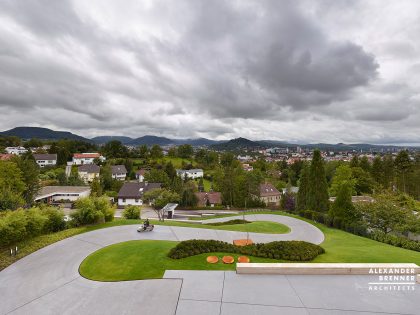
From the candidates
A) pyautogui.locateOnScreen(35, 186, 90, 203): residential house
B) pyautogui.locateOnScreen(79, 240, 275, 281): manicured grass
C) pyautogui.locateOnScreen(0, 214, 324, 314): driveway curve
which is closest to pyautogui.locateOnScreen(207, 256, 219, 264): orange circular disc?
pyautogui.locateOnScreen(79, 240, 275, 281): manicured grass

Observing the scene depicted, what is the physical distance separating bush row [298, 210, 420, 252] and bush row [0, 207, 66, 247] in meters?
27.4

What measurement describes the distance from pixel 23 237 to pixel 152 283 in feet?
41.0

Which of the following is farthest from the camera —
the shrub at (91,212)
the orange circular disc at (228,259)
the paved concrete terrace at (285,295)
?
the shrub at (91,212)

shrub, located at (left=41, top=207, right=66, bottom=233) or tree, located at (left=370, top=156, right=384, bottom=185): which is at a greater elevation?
tree, located at (left=370, top=156, right=384, bottom=185)

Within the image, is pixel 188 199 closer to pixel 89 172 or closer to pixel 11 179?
pixel 11 179

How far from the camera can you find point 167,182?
57125 millimetres

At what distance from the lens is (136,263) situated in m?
13.0

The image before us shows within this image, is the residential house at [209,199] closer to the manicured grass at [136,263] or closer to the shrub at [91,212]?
the shrub at [91,212]

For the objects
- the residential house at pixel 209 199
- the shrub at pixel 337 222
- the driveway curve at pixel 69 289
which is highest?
the driveway curve at pixel 69 289

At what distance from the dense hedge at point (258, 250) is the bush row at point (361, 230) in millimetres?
9642

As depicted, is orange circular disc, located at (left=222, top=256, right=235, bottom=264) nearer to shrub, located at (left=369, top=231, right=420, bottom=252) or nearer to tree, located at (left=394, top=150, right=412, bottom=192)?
shrub, located at (left=369, top=231, right=420, bottom=252)

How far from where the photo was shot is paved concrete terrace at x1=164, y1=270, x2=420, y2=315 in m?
8.80

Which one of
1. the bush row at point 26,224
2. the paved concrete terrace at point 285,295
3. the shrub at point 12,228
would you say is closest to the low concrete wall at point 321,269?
the paved concrete terrace at point 285,295

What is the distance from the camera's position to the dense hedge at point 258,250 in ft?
45.3
